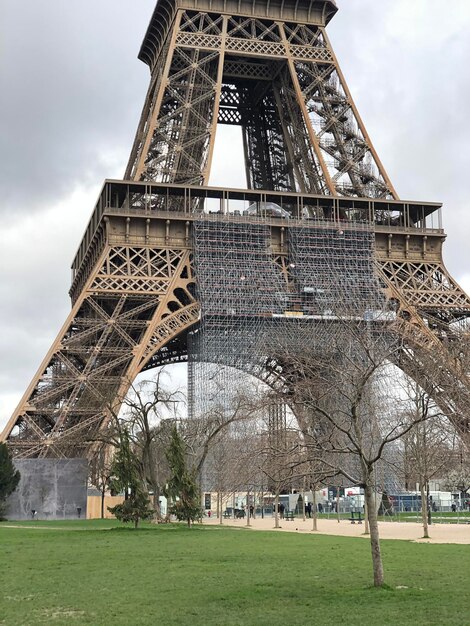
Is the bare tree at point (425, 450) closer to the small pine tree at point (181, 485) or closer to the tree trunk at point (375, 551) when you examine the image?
the small pine tree at point (181, 485)

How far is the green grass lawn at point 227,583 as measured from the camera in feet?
49.1

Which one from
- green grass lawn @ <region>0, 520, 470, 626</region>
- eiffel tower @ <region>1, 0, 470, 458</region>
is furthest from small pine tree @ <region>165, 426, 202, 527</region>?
green grass lawn @ <region>0, 520, 470, 626</region>

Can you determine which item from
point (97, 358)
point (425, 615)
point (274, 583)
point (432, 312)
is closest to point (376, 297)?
point (432, 312)

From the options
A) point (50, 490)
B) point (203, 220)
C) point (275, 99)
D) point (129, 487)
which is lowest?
point (129, 487)

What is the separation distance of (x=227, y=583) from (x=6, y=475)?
93.9 ft

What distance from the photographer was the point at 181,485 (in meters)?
41.4

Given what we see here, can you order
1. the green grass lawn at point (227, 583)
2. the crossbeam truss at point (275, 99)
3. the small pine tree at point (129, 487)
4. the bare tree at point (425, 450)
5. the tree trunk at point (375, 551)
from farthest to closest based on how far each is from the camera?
the crossbeam truss at point (275, 99) < the small pine tree at point (129, 487) < the bare tree at point (425, 450) < the tree trunk at point (375, 551) < the green grass lawn at point (227, 583)

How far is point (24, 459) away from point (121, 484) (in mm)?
8380

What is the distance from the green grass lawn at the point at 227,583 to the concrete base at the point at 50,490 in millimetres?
16304

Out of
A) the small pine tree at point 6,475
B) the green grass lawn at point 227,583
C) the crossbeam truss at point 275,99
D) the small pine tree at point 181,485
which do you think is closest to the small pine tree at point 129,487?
the small pine tree at point 181,485

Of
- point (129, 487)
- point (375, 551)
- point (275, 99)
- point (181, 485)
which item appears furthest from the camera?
point (275, 99)

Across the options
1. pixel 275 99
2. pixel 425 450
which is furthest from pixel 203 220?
pixel 425 450

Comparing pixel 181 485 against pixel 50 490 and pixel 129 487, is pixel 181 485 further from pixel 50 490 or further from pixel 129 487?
pixel 50 490

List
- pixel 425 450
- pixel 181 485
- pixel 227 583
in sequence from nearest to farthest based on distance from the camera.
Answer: pixel 227 583, pixel 425 450, pixel 181 485
